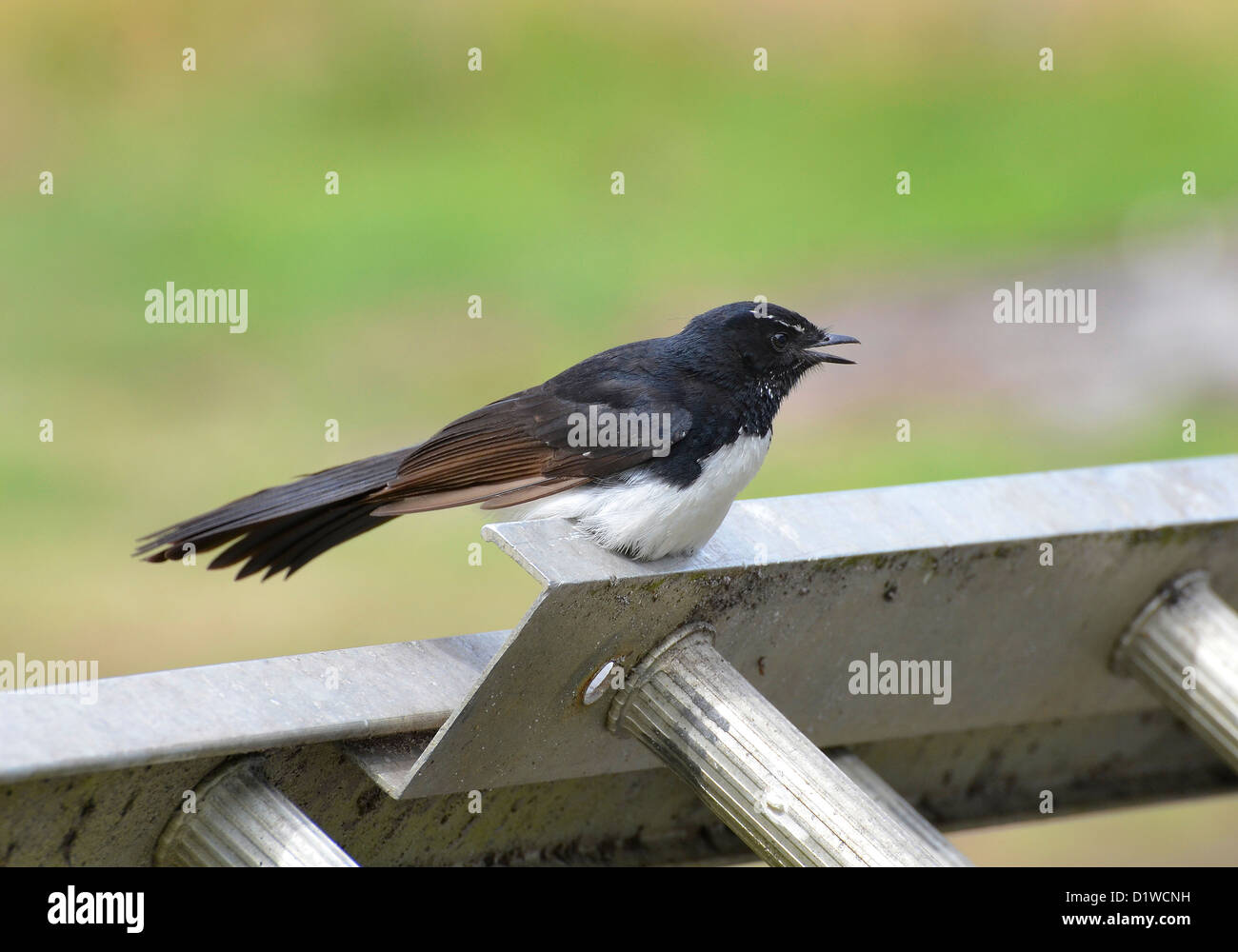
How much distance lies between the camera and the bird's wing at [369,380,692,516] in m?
3.74

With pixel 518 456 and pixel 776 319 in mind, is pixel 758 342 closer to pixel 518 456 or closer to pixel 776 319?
pixel 776 319

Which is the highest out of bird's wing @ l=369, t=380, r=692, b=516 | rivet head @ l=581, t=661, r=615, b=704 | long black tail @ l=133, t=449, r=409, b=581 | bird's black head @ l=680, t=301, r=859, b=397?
bird's black head @ l=680, t=301, r=859, b=397

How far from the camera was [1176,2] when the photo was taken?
16312 mm

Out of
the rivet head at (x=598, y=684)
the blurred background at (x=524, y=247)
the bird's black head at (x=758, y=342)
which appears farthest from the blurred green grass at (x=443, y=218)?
the rivet head at (x=598, y=684)

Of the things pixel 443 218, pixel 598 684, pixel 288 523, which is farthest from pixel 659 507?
pixel 443 218

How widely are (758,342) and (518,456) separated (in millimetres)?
665

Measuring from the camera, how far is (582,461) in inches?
149

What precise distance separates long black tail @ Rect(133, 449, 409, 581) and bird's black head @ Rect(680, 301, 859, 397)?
78 cm

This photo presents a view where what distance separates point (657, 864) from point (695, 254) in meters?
9.80

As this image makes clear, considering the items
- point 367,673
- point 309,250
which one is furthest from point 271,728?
point 309,250

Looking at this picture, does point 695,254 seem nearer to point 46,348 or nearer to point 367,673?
point 46,348

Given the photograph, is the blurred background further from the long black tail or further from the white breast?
the long black tail

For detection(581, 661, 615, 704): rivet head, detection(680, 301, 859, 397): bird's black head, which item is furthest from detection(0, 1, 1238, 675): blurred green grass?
detection(581, 661, 615, 704): rivet head

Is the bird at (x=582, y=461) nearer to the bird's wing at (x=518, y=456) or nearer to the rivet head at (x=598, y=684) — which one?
the bird's wing at (x=518, y=456)
